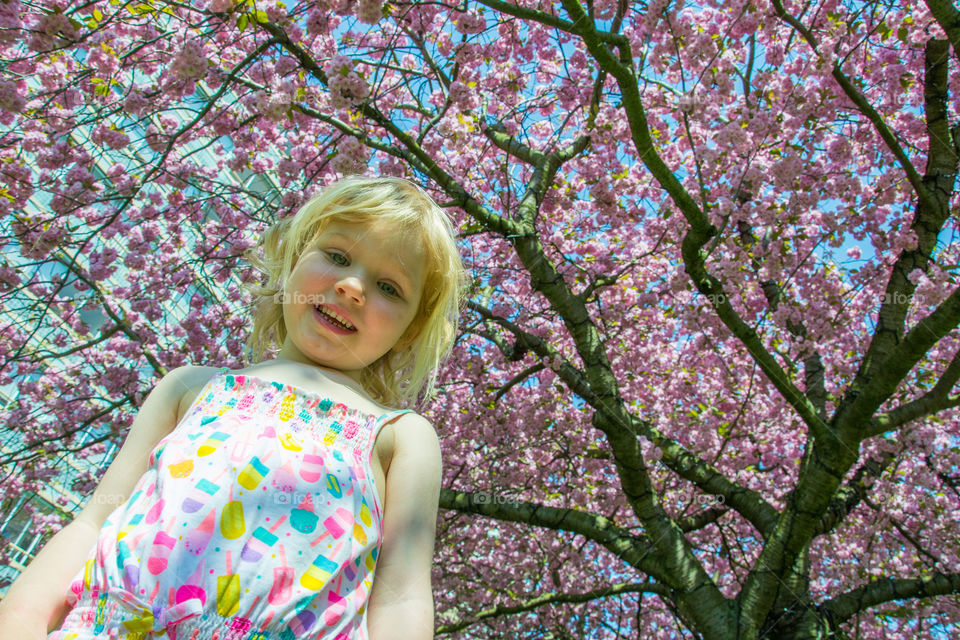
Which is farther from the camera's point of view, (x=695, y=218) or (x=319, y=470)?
(x=695, y=218)

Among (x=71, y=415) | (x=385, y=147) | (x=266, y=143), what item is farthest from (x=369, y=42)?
(x=71, y=415)

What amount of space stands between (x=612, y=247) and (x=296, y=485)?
18.5 feet

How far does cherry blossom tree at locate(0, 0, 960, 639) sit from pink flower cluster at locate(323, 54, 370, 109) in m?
0.01

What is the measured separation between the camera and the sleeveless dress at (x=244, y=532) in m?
0.92

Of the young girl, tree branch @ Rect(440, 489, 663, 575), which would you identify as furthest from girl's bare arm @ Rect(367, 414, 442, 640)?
tree branch @ Rect(440, 489, 663, 575)

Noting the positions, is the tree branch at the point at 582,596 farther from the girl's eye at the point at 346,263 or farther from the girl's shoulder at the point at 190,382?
the girl's shoulder at the point at 190,382

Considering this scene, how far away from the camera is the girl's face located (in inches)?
54.0

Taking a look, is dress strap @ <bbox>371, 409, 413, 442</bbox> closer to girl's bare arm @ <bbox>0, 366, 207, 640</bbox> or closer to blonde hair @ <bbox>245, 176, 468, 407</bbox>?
blonde hair @ <bbox>245, 176, 468, 407</bbox>

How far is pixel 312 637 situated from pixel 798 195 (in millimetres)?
4451

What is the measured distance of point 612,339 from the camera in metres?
6.04

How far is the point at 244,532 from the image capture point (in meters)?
1.01

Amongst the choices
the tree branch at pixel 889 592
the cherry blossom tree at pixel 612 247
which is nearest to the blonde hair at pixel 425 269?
the cherry blossom tree at pixel 612 247

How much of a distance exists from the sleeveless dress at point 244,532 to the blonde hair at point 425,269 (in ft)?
1.19

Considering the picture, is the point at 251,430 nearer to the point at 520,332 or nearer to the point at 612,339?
the point at 520,332
